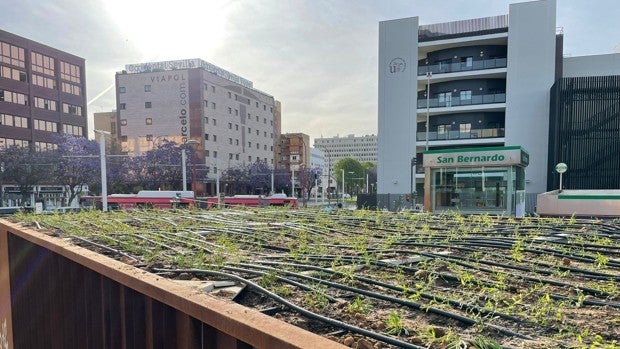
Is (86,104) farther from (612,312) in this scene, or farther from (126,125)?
(612,312)

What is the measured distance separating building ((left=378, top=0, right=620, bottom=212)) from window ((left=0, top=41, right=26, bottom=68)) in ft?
133

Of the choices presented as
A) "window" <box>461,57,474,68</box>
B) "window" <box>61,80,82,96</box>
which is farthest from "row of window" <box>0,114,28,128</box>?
"window" <box>461,57,474,68</box>

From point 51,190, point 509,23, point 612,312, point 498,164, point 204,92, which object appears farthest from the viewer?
point 204,92

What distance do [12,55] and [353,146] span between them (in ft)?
375

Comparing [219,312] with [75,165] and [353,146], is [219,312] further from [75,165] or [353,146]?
[353,146]

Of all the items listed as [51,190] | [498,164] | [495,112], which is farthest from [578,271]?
[51,190]

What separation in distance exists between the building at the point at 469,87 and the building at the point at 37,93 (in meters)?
36.8

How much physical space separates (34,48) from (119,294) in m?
53.5

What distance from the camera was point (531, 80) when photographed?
98.9 feet

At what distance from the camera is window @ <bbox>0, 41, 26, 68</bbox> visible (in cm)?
4038

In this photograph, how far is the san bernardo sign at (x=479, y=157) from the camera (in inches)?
659

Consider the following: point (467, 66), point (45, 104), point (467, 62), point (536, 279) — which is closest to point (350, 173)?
point (467, 62)

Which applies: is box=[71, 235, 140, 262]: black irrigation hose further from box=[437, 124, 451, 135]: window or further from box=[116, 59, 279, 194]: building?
box=[116, 59, 279, 194]: building

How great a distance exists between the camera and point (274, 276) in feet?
8.13
